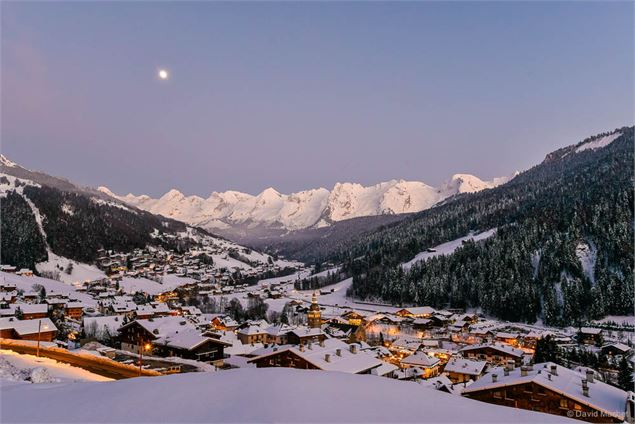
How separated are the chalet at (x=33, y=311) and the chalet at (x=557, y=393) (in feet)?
242

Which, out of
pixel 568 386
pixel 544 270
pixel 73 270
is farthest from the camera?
pixel 73 270

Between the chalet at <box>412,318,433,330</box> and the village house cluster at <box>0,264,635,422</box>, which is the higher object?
the village house cluster at <box>0,264,635,422</box>

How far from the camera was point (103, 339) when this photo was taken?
67125mm

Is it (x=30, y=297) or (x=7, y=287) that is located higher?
(x=7, y=287)

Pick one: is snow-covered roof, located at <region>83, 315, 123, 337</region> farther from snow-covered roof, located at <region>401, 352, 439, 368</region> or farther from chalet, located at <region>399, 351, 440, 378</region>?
snow-covered roof, located at <region>401, 352, 439, 368</region>

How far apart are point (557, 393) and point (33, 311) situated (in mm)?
81544

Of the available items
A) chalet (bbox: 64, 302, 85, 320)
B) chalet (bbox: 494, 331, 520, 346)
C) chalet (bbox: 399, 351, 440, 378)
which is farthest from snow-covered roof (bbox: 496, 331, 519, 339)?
chalet (bbox: 64, 302, 85, 320)

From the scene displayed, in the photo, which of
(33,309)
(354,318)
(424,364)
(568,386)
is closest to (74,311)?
(33,309)

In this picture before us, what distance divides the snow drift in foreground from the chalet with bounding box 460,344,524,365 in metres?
65.8

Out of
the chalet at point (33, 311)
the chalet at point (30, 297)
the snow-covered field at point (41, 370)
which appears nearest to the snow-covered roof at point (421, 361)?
the snow-covered field at point (41, 370)

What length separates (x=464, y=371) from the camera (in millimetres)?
57000

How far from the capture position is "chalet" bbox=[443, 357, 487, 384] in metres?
56.6

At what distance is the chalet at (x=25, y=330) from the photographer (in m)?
53.2

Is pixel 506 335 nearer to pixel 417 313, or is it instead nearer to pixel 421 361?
pixel 417 313
